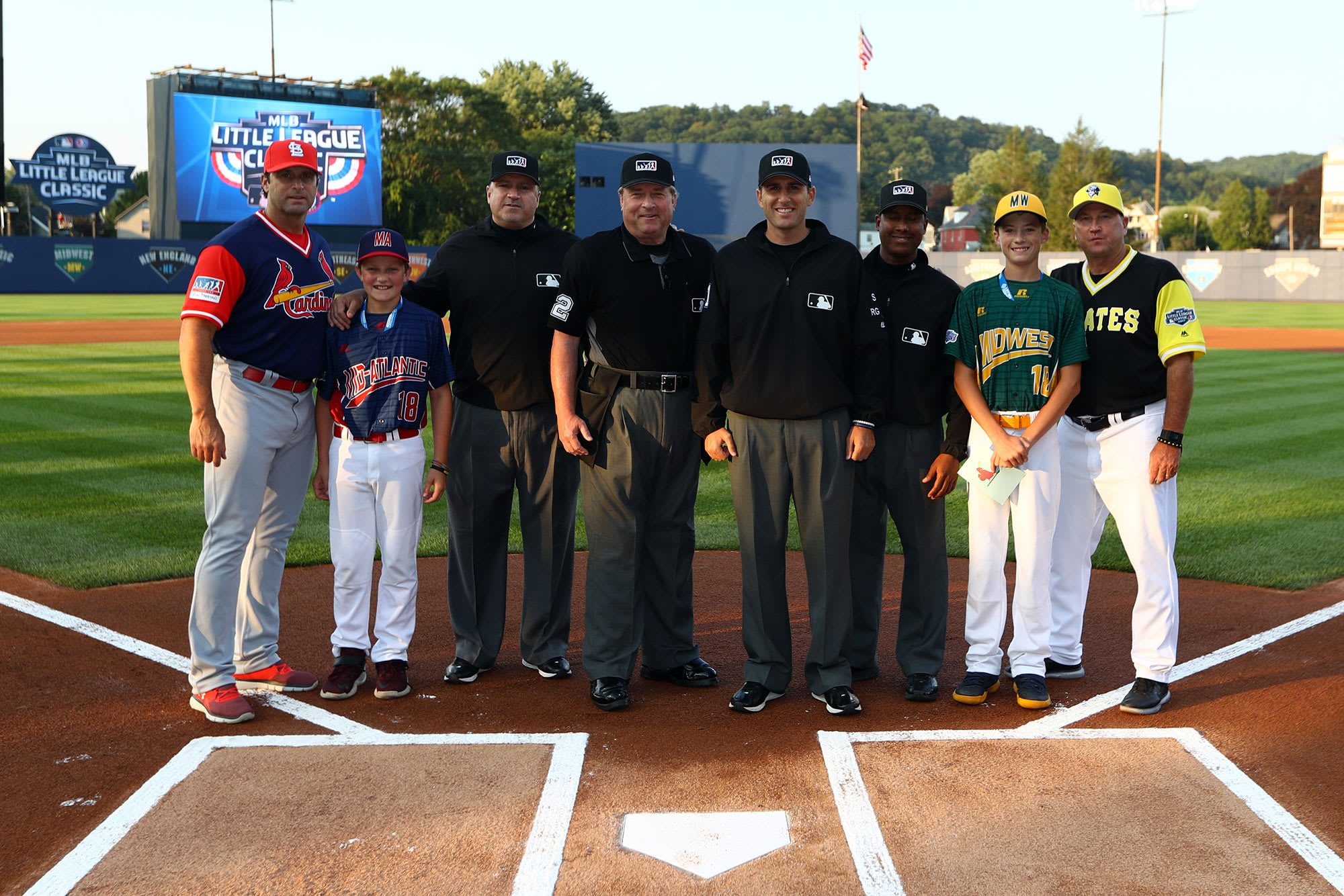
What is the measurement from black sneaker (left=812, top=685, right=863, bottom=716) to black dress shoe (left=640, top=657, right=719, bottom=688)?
0.60 metres

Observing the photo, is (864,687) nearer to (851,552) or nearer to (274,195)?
(851,552)

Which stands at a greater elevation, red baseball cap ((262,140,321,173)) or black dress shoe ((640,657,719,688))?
red baseball cap ((262,140,321,173))

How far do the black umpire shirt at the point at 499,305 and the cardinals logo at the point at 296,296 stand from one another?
375 mm

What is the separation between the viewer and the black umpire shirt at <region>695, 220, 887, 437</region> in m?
4.31

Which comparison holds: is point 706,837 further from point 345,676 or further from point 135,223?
point 135,223

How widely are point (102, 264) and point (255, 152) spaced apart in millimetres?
8615

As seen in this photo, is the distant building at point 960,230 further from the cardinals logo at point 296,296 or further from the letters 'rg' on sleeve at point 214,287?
the letters 'rg' on sleeve at point 214,287

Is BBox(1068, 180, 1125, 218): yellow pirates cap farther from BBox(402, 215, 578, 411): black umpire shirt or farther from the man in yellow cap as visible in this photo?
BBox(402, 215, 578, 411): black umpire shirt

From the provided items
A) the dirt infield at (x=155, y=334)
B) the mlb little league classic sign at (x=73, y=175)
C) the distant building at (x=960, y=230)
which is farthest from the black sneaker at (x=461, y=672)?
the distant building at (x=960, y=230)

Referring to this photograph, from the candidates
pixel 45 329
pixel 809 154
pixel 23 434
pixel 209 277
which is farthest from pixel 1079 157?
pixel 209 277

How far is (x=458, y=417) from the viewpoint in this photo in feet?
16.0

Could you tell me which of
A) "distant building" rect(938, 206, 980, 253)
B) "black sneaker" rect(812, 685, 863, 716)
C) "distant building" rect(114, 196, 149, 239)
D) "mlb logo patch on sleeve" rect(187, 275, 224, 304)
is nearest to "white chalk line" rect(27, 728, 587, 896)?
"black sneaker" rect(812, 685, 863, 716)

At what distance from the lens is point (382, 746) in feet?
13.1

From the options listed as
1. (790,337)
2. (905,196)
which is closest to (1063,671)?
(790,337)
